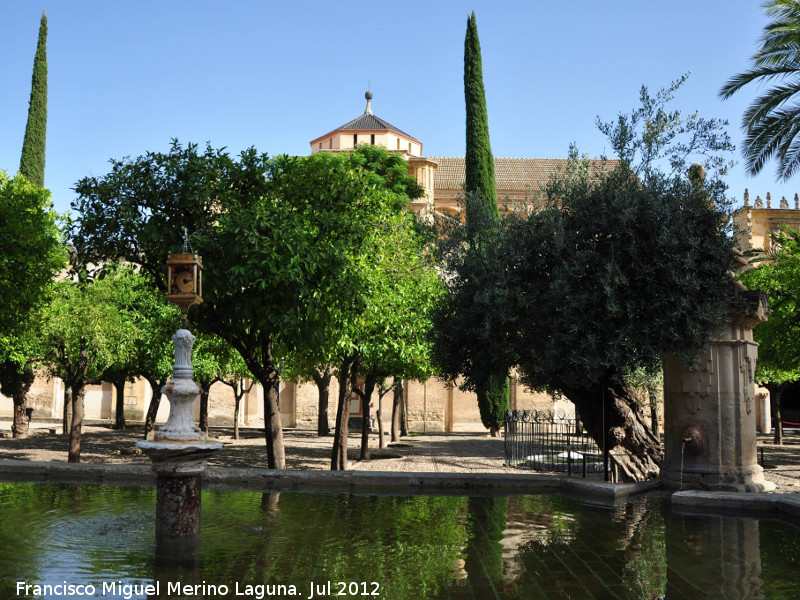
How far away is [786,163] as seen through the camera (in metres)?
14.8

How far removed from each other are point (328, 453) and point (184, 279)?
17322mm

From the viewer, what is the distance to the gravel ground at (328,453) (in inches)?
724

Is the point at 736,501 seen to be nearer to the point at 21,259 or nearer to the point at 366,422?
the point at 366,422

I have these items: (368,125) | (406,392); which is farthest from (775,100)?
(368,125)

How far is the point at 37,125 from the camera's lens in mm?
33812

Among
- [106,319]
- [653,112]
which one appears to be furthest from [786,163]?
[106,319]

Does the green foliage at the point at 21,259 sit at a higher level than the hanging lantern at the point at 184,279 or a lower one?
higher

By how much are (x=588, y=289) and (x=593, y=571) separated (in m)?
4.94

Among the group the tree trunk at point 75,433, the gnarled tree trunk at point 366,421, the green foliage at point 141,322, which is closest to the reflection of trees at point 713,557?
the gnarled tree trunk at point 366,421

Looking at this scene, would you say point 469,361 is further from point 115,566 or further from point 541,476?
point 115,566

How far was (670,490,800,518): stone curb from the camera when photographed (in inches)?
328

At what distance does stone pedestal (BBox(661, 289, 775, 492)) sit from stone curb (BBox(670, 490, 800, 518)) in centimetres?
166

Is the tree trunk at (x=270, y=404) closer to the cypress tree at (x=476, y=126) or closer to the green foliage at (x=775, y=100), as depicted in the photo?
the green foliage at (x=775, y=100)

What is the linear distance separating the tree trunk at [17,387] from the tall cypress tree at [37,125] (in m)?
9.03
